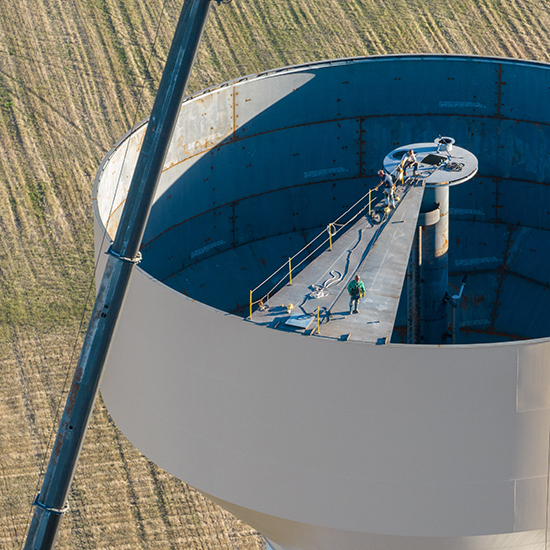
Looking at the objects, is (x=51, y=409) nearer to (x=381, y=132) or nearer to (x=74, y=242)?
(x=74, y=242)

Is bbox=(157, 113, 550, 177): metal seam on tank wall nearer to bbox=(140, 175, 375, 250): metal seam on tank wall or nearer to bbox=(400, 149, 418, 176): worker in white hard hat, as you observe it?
bbox=(140, 175, 375, 250): metal seam on tank wall

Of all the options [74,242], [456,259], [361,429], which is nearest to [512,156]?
[456,259]

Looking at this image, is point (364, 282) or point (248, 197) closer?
point (364, 282)

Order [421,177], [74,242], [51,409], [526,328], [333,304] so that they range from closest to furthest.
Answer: [333,304], [421,177], [526,328], [51,409], [74,242]

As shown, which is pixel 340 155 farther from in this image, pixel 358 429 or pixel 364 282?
pixel 358 429

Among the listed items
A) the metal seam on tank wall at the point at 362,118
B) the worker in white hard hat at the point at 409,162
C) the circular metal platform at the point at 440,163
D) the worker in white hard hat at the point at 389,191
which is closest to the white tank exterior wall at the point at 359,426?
the worker in white hard hat at the point at 389,191

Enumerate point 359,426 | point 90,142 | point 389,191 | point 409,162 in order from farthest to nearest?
point 90,142, point 409,162, point 389,191, point 359,426

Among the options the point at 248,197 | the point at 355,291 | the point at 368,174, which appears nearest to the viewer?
the point at 355,291

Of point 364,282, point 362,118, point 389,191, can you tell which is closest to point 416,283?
point 389,191
